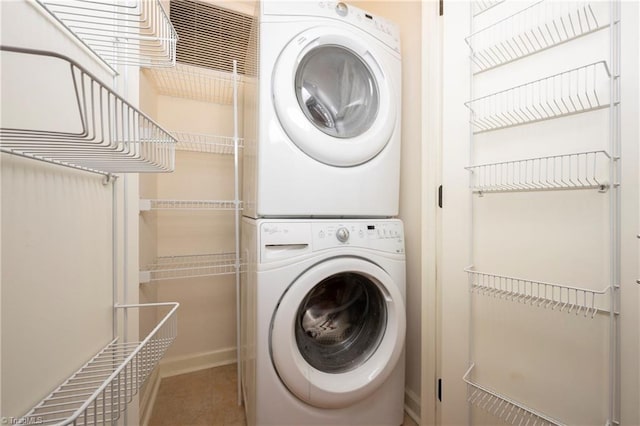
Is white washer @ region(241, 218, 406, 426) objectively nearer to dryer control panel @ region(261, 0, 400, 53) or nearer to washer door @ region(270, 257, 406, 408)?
washer door @ region(270, 257, 406, 408)

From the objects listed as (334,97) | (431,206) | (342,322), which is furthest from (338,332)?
(334,97)

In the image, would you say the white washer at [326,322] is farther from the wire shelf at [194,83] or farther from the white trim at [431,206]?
the wire shelf at [194,83]

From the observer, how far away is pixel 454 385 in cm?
109

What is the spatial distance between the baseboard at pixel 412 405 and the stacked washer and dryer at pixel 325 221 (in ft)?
0.54

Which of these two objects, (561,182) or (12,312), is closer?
(12,312)

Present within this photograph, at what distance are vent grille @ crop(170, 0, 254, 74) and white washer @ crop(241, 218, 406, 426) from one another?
3.62 ft

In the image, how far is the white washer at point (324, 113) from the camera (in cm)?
103

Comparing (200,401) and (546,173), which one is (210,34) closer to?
(546,173)

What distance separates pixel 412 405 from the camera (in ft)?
4.42

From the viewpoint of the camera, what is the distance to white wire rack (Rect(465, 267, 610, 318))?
76cm

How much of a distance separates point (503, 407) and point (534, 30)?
1.29m

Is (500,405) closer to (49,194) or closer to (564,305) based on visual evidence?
(564,305)

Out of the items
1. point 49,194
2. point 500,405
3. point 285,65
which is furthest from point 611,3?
point 49,194

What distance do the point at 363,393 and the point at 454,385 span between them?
0.37m
